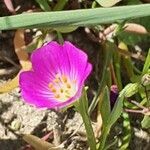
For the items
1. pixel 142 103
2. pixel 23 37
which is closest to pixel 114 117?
pixel 142 103

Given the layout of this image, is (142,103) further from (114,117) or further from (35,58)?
(35,58)

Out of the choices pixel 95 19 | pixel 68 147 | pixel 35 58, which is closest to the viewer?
pixel 95 19

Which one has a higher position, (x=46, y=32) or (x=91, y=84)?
(x=46, y=32)

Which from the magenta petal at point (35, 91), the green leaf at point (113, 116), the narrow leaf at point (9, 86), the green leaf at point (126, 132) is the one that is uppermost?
the magenta petal at point (35, 91)

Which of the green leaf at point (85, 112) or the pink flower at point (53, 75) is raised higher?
the pink flower at point (53, 75)

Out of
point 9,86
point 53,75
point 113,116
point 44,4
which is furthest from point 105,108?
point 44,4

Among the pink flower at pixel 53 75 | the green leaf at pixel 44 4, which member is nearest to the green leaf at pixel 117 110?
the pink flower at pixel 53 75

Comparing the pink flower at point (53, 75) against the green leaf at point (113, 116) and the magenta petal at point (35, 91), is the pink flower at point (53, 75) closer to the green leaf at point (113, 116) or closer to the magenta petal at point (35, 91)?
the magenta petal at point (35, 91)
